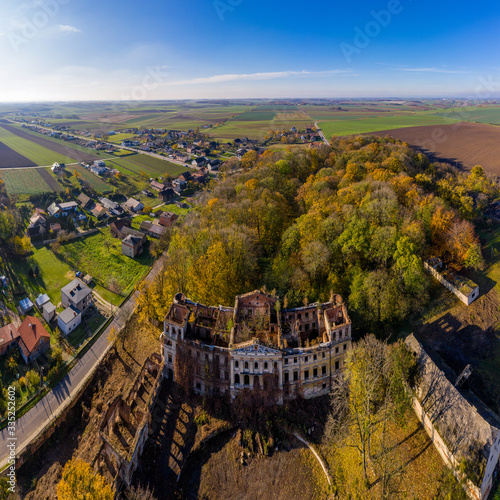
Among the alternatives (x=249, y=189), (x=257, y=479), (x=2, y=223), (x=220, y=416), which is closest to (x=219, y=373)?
(x=220, y=416)

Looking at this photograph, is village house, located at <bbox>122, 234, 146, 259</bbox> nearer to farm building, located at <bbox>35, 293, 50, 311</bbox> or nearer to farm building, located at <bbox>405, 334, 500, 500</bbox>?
farm building, located at <bbox>35, 293, 50, 311</bbox>

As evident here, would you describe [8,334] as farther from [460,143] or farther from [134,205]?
[460,143]

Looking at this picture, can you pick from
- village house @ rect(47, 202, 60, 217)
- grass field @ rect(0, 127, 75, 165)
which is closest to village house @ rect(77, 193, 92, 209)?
village house @ rect(47, 202, 60, 217)

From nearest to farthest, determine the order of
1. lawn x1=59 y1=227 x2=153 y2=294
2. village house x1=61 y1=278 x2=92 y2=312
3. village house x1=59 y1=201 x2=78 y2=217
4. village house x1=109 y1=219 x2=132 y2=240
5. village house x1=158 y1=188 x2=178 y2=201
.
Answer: village house x1=61 y1=278 x2=92 y2=312
lawn x1=59 y1=227 x2=153 y2=294
village house x1=109 y1=219 x2=132 y2=240
village house x1=59 y1=201 x2=78 y2=217
village house x1=158 y1=188 x2=178 y2=201

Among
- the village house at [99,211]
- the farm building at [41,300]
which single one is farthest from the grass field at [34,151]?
the farm building at [41,300]

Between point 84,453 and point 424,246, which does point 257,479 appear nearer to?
point 84,453

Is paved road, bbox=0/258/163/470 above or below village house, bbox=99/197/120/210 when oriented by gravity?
below

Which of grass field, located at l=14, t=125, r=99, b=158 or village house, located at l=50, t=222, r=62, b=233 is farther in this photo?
grass field, located at l=14, t=125, r=99, b=158
